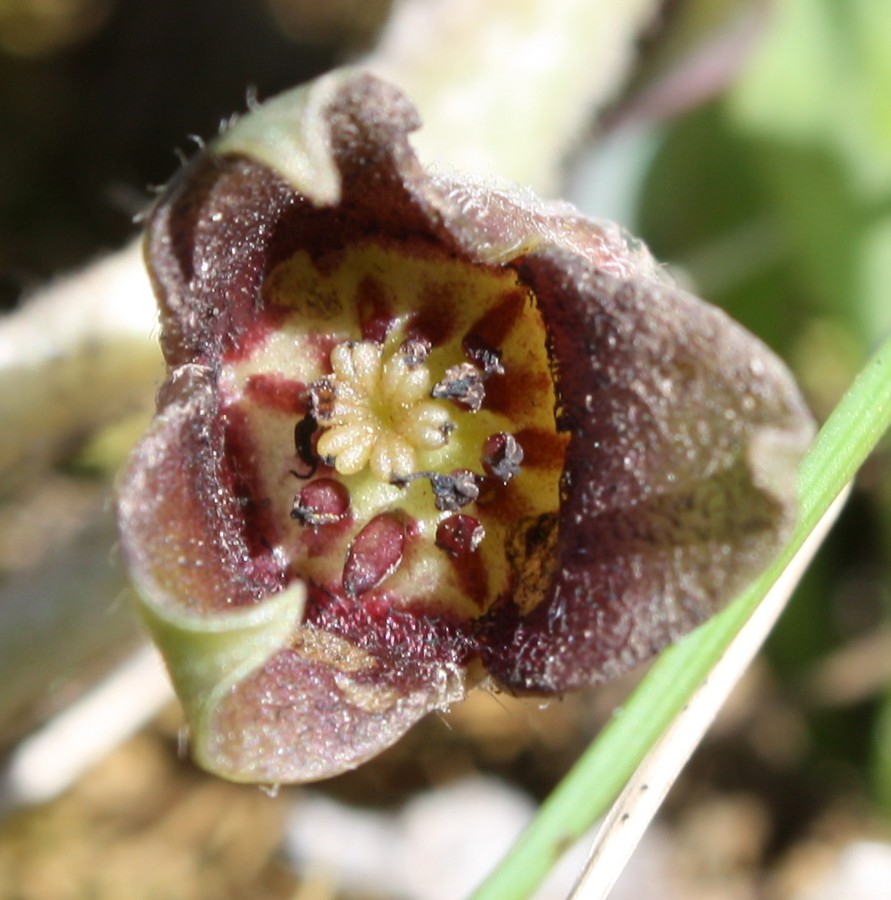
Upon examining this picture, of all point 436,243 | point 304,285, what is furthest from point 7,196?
point 436,243

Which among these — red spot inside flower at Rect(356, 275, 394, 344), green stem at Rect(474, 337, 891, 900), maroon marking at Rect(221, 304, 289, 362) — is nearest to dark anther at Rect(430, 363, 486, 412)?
red spot inside flower at Rect(356, 275, 394, 344)

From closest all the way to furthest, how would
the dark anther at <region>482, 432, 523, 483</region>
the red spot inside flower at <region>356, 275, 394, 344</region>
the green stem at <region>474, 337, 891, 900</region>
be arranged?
1. the green stem at <region>474, 337, 891, 900</region>
2. the dark anther at <region>482, 432, 523, 483</region>
3. the red spot inside flower at <region>356, 275, 394, 344</region>

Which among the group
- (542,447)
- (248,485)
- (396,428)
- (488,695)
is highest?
(542,447)

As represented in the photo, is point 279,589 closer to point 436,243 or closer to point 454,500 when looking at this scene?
point 454,500

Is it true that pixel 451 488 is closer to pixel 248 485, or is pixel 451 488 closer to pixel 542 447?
pixel 542 447

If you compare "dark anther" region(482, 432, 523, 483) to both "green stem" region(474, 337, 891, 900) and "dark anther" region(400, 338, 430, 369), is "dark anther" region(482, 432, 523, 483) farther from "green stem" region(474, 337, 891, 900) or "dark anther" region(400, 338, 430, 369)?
"green stem" region(474, 337, 891, 900)

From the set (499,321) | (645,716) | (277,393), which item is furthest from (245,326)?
(645,716)

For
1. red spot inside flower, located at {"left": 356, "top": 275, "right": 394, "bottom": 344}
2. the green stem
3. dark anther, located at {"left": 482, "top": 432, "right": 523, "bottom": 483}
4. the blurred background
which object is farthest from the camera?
the blurred background
